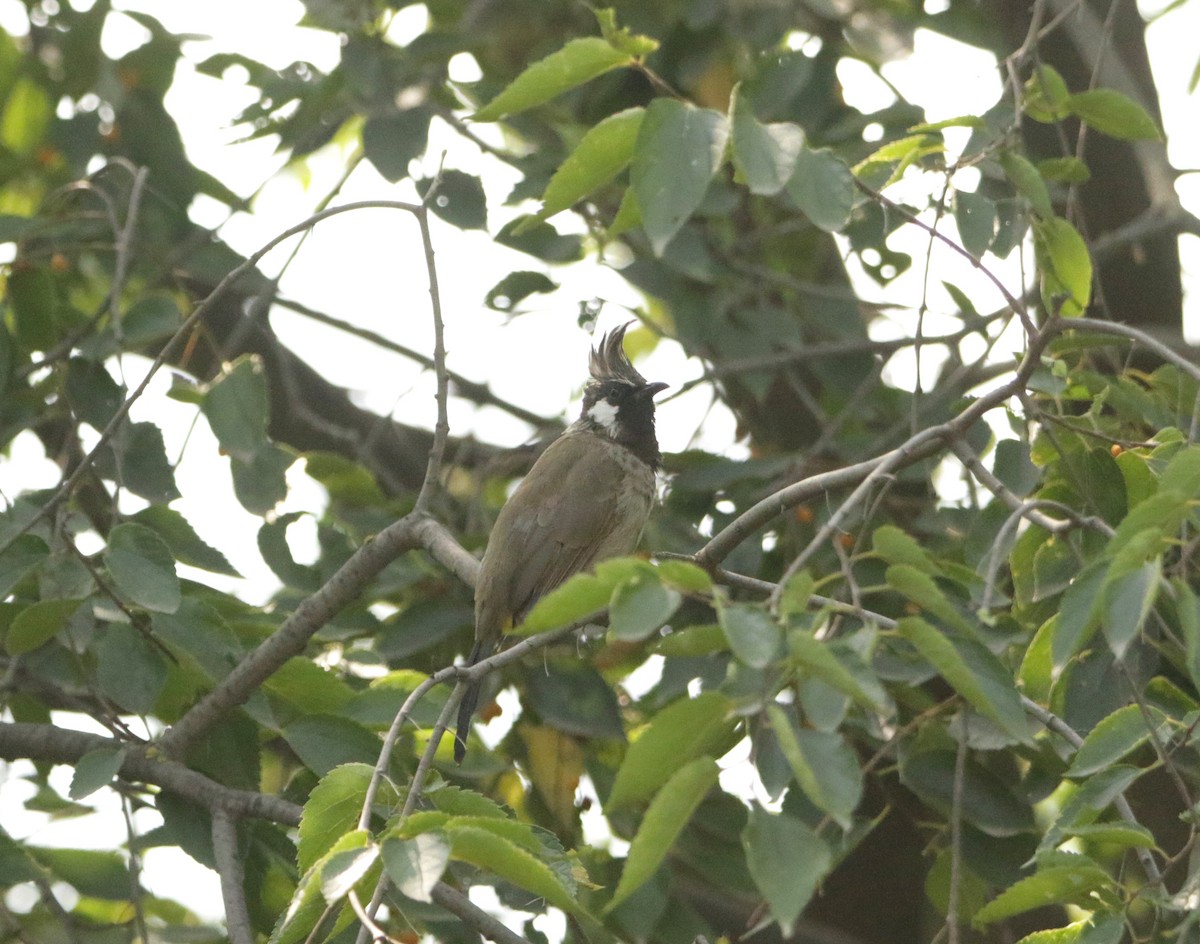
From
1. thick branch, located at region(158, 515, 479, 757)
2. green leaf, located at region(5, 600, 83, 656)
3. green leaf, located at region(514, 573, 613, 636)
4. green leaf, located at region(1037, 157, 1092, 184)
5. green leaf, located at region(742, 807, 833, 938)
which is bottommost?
green leaf, located at region(742, 807, 833, 938)

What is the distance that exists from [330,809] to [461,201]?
228cm

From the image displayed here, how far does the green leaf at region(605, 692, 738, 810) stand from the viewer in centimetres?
163

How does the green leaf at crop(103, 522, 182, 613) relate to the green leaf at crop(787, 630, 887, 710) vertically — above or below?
above

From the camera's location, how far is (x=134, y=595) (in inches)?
105

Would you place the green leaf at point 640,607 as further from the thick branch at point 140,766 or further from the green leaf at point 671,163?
the thick branch at point 140,766

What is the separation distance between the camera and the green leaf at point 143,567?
8.79ft

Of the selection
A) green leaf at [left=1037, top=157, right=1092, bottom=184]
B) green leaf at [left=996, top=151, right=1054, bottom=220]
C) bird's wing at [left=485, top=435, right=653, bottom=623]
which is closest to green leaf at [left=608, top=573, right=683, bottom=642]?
green leaf at [left=996, top=151, right=1054, bottom=220]

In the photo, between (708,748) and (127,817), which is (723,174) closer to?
(127,817)

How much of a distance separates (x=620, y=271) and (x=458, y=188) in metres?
0.71

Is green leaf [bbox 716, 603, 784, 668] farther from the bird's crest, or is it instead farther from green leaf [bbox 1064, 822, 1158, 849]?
the bird's crest

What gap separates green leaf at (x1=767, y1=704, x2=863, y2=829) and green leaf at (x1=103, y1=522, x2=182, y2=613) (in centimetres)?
147

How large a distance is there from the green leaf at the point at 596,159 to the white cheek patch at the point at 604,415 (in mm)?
2092

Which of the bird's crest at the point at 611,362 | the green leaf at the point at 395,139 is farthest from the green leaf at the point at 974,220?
the bird's crest at the point at 611,362

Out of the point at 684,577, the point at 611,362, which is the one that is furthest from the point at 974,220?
the point at 611,362
